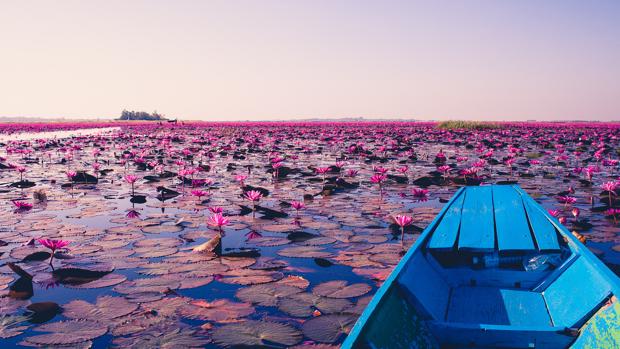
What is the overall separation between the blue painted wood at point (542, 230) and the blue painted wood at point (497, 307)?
38cm

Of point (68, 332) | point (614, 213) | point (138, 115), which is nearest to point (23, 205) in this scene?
point (68, 332)

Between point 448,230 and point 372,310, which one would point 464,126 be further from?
point 372,310

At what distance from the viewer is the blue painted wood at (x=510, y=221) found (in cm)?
305

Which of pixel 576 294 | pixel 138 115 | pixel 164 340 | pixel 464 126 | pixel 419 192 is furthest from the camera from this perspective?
pixel 138 115

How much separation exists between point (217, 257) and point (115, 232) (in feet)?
4.25

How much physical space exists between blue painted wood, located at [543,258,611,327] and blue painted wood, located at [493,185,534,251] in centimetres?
39

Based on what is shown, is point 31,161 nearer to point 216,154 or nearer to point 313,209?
point 216,154

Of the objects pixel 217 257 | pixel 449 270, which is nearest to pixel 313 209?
pixel 217 257

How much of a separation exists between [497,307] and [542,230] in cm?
99

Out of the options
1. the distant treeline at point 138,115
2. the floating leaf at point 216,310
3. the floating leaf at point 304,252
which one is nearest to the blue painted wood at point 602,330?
the floating leaf at point 216,310

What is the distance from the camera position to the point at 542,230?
3.25 m

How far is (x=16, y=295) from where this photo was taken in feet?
9.03

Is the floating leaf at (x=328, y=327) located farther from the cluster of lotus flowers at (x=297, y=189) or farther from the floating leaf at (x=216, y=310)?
the floating leaf at (x=216, y=310)

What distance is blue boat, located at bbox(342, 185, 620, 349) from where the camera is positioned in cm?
195
